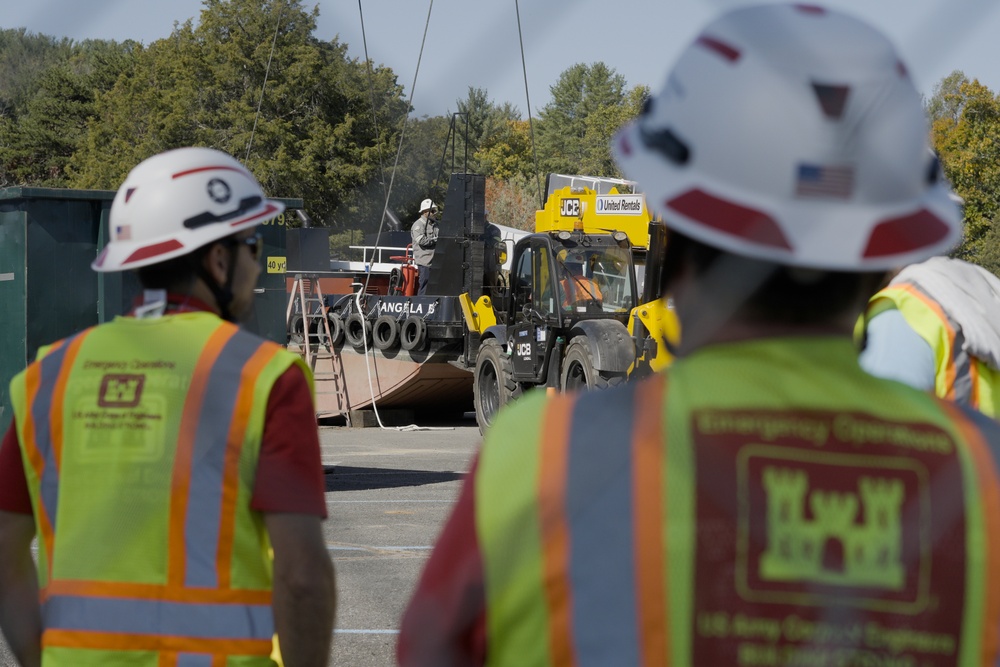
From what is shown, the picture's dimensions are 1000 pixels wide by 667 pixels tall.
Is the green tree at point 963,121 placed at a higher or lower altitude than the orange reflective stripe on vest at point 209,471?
higher

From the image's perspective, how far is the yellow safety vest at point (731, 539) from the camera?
123 centimetres

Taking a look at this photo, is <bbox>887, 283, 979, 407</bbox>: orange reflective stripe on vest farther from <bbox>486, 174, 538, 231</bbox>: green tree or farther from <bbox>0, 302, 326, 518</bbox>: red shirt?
<bbox>486, 174, 538, 231</bbox>: green tree

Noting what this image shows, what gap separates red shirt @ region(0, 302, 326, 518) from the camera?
2260mm

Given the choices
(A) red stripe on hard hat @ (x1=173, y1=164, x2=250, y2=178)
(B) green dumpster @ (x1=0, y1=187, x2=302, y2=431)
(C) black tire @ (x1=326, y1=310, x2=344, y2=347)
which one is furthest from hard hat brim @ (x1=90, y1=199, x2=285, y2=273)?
(C) black tire @ (x1=326, y1=310, x2=344, y2=347)

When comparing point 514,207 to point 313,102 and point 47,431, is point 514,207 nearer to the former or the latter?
point 313,102

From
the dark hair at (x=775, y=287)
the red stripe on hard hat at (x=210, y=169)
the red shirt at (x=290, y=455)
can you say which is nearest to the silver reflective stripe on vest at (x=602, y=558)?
the dark hair at (x=775, y=287)

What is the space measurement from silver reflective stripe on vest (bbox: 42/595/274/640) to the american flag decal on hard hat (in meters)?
1.41

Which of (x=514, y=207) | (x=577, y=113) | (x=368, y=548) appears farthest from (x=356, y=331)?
(x=514, y=207)

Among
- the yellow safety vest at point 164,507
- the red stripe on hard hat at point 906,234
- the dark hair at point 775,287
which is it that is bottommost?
the yellow safety vest at point 164,507

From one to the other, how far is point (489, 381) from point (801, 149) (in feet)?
55.1

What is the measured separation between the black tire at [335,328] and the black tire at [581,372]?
18.4 feet

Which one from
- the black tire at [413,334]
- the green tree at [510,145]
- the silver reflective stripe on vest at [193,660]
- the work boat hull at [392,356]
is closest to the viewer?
the silver reflective stripe on vest at [193,660]

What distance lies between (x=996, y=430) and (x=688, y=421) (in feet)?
1.20

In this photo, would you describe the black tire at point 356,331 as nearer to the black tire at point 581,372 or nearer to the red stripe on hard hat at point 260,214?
the black tire at point 581,372
